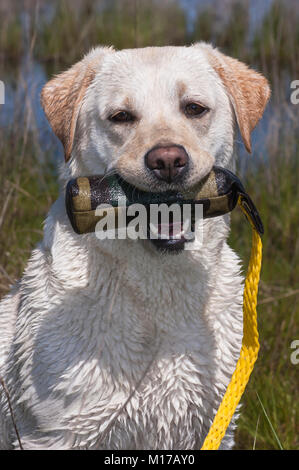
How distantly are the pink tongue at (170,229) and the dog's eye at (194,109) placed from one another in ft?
1.74

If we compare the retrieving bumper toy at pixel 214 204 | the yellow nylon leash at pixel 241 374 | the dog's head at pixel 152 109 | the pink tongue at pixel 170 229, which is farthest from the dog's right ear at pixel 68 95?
the yellow nylon leash at pixel 241 374

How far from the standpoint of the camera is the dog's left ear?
3.23 m

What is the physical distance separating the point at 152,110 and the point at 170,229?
1.73 ft

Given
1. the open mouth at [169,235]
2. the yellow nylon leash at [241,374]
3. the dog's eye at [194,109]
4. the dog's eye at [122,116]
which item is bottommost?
the yellow nylon leash at [241,374]

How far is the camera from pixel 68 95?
3287mm

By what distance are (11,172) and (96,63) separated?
1585mm

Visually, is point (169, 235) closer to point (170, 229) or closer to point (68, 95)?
point (170, 229)

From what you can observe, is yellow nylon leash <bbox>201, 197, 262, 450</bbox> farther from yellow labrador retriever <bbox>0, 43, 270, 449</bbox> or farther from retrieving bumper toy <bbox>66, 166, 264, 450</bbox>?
yellow labrador retriever <bbox>0, 43, 270, 449</bbox>

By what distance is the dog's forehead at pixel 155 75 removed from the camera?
302 centimetres

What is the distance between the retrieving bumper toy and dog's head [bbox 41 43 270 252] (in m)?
0.07

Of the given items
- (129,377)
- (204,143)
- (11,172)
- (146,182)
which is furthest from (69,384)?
(11,172)

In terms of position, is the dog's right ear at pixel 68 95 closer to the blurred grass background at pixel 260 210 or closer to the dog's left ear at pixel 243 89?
the dog's left ear at pixel 243 89

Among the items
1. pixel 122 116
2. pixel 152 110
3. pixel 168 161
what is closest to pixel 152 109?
pixel 152 110
